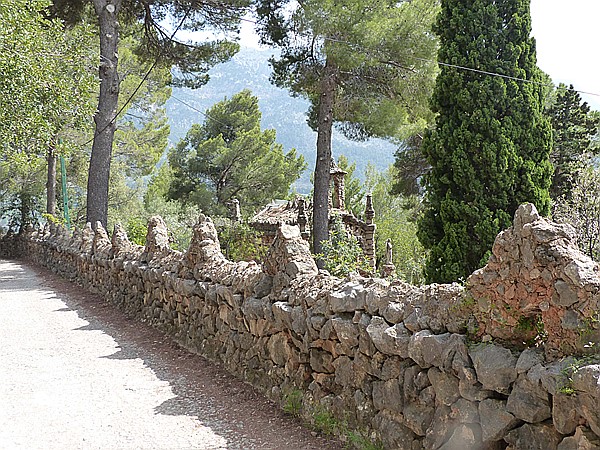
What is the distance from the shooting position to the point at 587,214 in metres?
10.5

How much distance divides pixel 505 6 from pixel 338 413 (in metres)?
8.53

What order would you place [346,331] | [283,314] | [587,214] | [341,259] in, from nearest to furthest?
[346,331] → [283,314] → [341,259] → [587,214]

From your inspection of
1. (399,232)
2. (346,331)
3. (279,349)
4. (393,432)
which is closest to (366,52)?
(279,349)

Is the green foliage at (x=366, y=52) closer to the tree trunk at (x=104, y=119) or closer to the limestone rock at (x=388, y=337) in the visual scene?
the tree trunk at (x=104, y=119)

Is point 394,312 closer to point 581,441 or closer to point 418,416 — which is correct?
point 418,416

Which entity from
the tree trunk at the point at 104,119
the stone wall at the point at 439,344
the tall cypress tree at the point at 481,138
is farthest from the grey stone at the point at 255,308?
the tree trunk at the point at 104,119

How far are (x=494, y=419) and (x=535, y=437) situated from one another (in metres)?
0.22

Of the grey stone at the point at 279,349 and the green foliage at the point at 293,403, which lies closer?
the green foliage at the point at 293,403

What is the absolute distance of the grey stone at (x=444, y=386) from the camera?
10.2ft

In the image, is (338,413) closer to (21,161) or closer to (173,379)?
(173,379)

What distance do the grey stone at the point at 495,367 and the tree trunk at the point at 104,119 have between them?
1444 centimetres

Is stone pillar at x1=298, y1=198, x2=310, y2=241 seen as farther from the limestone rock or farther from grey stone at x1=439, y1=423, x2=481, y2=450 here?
grey stone at x1=439, y1=423, x2=481, y2=450

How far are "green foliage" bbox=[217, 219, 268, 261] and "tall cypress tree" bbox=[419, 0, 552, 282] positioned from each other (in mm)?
8092

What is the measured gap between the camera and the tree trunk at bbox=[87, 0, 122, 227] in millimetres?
16188
